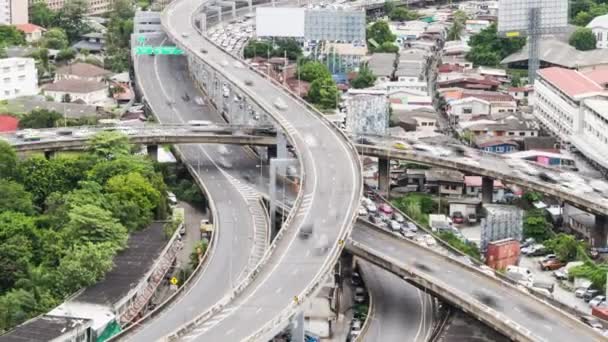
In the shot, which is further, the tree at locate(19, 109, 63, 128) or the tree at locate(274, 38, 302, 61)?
the tree at locate(274, 38, 302, 61)

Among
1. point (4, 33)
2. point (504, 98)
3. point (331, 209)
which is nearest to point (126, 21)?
point (4, 33)

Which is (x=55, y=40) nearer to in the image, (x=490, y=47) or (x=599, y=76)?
(x=490, y=47)

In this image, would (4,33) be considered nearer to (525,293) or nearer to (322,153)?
(322,153)

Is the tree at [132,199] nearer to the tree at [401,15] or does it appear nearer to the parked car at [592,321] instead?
the parked car at [592,321]

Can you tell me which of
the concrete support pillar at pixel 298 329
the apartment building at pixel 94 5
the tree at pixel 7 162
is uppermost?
the apartment building at pixel 94 5

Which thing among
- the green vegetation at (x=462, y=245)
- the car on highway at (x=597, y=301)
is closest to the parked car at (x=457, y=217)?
the green vegetation at (x=462, y=245)

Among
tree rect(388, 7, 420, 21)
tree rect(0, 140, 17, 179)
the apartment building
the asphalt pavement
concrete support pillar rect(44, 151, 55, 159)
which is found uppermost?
the apartment building

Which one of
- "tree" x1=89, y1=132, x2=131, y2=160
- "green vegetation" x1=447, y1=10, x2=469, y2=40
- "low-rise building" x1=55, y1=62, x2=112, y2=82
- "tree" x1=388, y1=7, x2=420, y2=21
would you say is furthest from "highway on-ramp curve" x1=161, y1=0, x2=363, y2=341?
"tree" x1=388, y1=7, x2=420, y2=21

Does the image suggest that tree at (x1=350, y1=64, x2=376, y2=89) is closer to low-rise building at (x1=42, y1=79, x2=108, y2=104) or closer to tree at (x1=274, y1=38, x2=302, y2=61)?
tree at (x1=274, y1=38, x2=302, y2=61)
